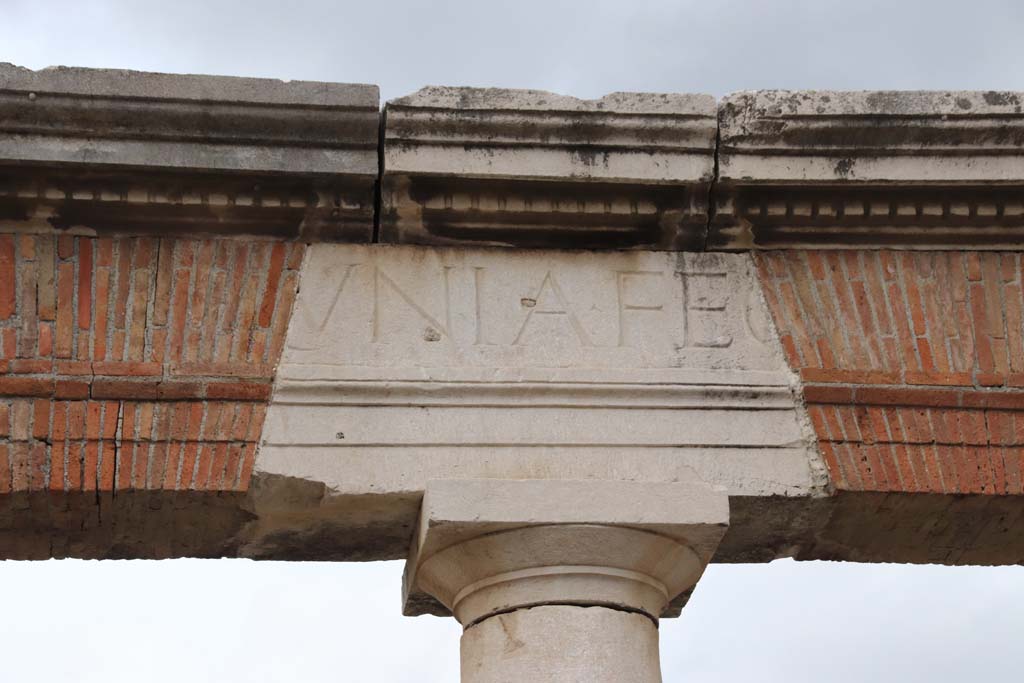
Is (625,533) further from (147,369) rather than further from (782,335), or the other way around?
(147,369)

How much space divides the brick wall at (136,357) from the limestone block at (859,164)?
4.64ft

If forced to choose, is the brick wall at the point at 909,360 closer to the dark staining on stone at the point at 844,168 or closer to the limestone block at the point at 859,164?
the limestone block at the point at 859,164

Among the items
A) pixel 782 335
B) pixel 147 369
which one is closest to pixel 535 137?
pixel 782 335

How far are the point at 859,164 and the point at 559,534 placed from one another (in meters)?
1.49

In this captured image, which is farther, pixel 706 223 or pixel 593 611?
pixel 706 223

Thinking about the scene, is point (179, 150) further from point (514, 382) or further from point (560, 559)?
point (560, 559)

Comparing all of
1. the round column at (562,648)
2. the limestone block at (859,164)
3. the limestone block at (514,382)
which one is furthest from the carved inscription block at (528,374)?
the round column at (562,648)

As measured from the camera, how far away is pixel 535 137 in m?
4.64

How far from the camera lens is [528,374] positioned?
459 cm

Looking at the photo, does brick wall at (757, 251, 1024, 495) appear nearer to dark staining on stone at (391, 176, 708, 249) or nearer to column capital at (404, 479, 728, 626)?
dark staining on stone at (391, 176, 708, 249)

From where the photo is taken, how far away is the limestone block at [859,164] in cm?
470

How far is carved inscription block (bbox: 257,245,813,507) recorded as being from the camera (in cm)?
446

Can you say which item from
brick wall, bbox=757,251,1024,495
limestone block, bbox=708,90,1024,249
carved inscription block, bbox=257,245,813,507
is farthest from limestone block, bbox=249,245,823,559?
limestone block, bbox=708,90,1024,249

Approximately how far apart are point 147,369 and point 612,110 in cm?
158
